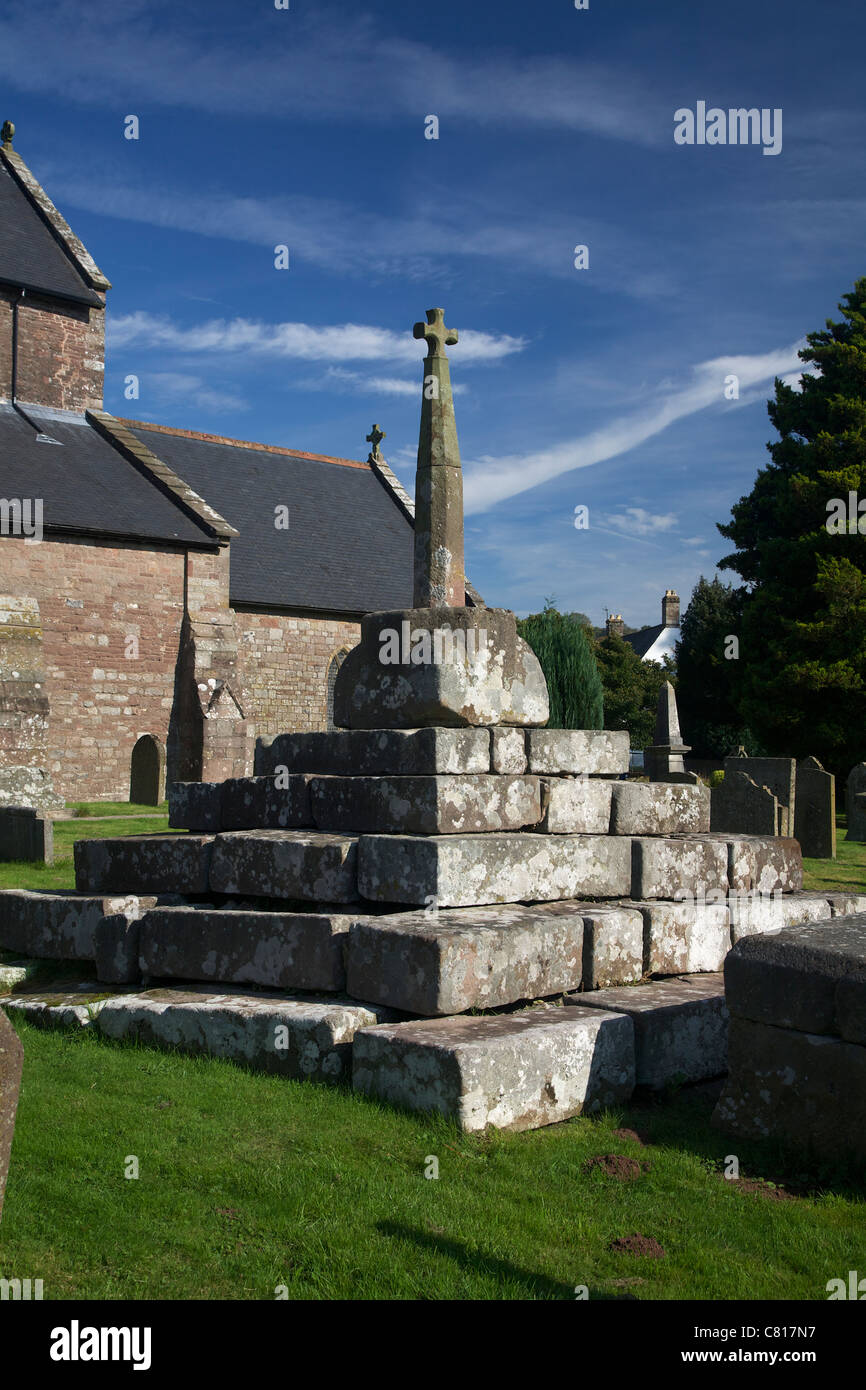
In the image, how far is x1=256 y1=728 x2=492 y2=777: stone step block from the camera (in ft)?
20.5

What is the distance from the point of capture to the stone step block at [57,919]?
270 inches

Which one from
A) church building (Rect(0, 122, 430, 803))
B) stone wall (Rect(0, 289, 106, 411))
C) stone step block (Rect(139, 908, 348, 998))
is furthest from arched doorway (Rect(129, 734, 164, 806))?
stone step block (Rect(139, 908, 348, 998))

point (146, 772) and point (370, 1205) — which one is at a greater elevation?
point (146, 772)

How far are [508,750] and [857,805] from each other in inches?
570

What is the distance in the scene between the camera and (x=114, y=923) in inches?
261

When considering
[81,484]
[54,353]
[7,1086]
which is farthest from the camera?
[54,353]

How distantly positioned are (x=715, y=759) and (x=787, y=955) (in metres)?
34.7

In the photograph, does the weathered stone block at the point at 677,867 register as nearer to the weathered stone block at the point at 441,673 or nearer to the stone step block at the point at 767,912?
the stone step block at the point at 767,912

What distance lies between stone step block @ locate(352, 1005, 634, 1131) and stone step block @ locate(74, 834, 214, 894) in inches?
87.9

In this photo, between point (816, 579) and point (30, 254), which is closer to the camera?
point (30, 254)

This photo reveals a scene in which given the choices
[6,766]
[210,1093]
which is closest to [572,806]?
[210,1093]

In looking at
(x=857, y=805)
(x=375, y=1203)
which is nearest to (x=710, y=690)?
(x=857, y=805)

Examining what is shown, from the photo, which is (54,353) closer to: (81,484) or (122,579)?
(81,484)

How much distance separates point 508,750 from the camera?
662cm
